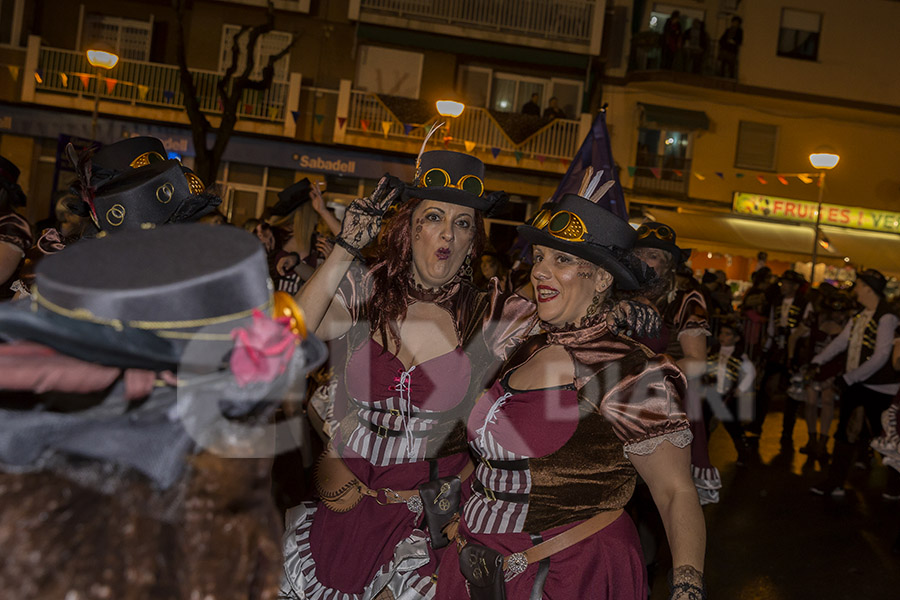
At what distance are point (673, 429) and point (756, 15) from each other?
24.4m

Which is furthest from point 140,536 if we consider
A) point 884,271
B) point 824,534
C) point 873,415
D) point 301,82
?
point 884,271

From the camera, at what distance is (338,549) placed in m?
3.37

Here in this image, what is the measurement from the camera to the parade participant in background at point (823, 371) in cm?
1101

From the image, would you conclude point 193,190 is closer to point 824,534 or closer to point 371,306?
point 371,306

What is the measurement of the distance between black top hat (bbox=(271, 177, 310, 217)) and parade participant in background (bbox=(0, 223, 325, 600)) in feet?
19.0

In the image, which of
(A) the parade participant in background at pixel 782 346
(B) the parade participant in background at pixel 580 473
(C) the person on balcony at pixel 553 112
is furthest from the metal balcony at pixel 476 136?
(B) the parade participant in background at pixel 580 473

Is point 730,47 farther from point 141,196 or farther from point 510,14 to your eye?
point 141,196

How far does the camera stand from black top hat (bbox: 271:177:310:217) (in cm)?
718

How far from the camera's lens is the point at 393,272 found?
3627 mm

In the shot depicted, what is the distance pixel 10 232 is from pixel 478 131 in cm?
1798

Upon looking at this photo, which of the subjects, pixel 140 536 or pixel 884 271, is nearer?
pixel 140 536

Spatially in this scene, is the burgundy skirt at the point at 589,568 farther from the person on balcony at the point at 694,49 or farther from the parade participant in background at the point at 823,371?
the person on balcony at the point at 694,49

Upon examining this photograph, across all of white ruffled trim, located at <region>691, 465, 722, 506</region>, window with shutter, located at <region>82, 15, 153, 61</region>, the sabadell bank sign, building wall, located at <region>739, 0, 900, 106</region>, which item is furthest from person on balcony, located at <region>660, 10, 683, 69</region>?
white ruffled trim, located at <region>691, 465, 722, 506</region>

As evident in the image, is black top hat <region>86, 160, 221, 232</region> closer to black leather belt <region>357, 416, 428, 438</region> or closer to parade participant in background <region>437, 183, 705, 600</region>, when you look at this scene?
black leather belt <region>357, 416, 428, 438</region>
